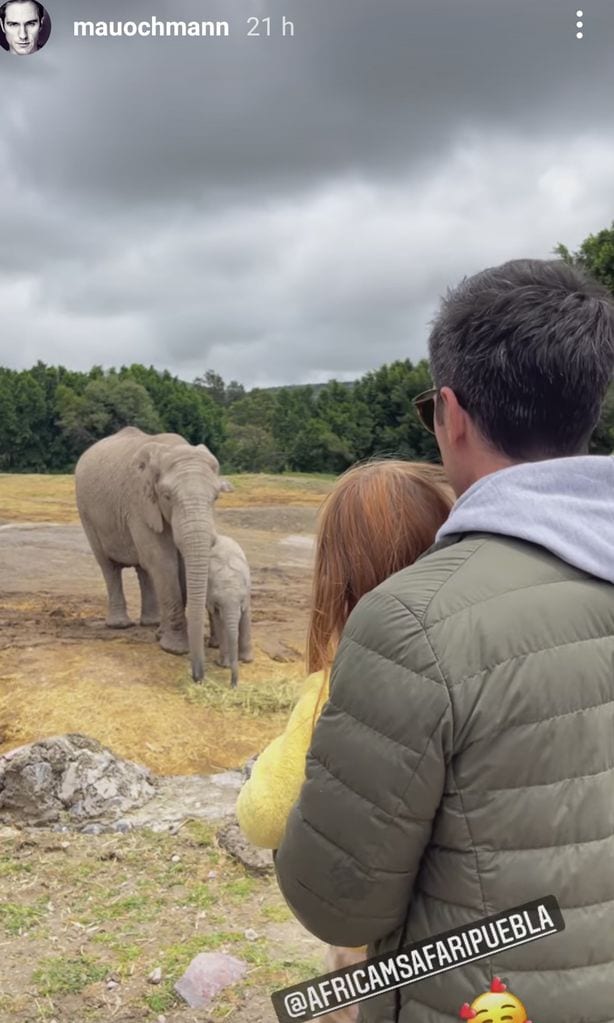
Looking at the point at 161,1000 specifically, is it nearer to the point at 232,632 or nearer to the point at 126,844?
the point at 126,844

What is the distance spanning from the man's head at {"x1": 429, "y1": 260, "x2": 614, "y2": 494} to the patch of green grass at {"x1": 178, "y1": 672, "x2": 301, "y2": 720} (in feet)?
19.9

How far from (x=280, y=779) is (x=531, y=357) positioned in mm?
943

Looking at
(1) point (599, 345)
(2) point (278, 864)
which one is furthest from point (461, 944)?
(1) point (599, 345)

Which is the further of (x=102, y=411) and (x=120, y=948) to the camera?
(x=102, y=411)

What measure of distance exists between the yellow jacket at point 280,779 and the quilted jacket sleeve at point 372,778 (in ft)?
1.23

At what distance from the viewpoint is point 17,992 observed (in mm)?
3445

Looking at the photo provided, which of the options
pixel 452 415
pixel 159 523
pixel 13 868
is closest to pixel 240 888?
pixel 13 868

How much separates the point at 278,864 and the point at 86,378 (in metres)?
38.7

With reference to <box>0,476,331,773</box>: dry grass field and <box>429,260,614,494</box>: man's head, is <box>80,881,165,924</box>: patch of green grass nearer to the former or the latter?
<box>0,476,331,773</box>: dry grass field

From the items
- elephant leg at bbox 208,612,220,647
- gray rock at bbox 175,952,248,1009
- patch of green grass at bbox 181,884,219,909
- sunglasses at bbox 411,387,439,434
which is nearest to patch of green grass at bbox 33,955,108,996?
gray rock at bbox 175,952,248,1009

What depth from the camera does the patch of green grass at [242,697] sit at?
23.8 ft

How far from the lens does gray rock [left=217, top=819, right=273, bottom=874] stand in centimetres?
449

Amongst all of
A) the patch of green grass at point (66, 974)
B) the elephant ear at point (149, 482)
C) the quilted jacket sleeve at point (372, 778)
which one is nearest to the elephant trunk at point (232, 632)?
the elephant ear at point (149, 482)

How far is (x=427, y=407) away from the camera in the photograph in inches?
62.3
